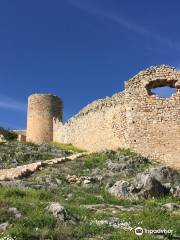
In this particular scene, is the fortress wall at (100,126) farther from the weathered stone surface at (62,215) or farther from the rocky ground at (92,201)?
the weathered stone surface at (62,215)

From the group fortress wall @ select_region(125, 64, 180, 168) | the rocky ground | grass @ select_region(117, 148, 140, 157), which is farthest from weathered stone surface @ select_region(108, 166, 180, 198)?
fortress wall @ select_region(125, 64, 180, 168)

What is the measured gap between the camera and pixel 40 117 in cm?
4503

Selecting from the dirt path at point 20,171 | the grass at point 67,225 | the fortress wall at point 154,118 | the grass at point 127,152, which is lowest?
the grass at point 67,225

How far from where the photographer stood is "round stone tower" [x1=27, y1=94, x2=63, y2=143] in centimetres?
4494

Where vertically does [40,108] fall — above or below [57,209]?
above

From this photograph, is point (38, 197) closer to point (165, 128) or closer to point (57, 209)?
point (57, 209)

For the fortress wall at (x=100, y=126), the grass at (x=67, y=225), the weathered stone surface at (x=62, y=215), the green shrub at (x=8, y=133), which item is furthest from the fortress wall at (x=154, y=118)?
the green shrub at (x=8, y=133)

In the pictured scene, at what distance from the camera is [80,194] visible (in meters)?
15.3

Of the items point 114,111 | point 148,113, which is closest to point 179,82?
point 148,113

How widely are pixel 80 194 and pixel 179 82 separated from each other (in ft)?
40.8

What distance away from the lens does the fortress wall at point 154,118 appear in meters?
25.2

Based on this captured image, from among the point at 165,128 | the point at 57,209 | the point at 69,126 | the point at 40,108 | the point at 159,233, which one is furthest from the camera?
the point at 40,108

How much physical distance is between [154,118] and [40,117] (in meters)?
20.9

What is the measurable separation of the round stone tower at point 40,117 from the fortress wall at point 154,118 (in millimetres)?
19345
